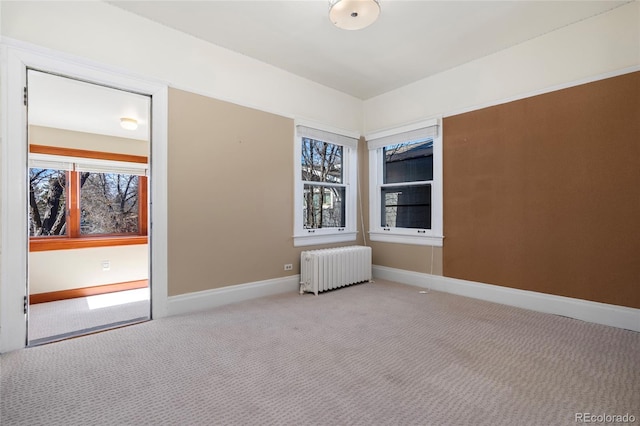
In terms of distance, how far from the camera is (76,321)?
3.07 metres

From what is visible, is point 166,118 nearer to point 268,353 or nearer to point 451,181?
point 268,353

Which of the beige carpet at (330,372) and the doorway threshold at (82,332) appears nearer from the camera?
the beige carpet at (330,372)

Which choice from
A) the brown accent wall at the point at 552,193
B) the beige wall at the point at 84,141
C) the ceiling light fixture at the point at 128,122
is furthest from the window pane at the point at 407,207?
the beige wall at the point at 84,141

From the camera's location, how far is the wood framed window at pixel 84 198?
446cm

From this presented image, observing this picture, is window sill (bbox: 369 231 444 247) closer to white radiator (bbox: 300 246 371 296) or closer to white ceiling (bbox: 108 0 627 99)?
white radiator (bbox: 300 246 371 296)

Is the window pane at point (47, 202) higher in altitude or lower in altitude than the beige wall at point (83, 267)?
higher

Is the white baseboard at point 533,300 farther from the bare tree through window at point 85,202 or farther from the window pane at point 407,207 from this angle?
the bare tree through window at point 85,202

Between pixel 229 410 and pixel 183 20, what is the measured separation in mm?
3339

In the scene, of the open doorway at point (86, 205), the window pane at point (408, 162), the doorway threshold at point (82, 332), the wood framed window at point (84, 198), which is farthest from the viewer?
the wood framed window at point (84, 198)

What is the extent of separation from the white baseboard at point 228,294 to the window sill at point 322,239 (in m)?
0.48

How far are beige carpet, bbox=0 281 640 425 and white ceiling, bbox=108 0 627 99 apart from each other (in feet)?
9.62

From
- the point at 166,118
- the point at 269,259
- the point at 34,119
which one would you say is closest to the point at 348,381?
the point at 269,259

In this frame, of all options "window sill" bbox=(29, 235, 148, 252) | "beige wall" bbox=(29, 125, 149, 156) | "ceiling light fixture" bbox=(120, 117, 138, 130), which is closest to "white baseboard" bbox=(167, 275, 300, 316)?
"window sill" bbox=(29, 235, 148, 252)

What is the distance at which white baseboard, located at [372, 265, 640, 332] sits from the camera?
265 centimetres
